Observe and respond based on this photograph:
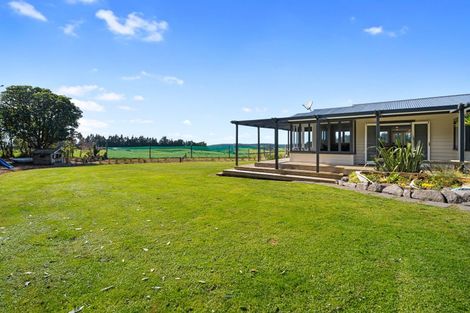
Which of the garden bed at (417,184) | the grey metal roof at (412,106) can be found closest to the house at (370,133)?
the grey metal roof at (412,106)

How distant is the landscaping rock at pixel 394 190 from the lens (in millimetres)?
6133

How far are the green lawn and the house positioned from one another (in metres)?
5.41

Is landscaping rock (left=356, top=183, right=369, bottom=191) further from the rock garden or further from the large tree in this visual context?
the large tree

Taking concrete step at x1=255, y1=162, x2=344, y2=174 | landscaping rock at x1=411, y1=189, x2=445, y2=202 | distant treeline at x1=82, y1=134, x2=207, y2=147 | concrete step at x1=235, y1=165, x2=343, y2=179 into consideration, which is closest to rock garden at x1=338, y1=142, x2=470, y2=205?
landscaping rock at x1=411, y1=189, x2=445, y2=202

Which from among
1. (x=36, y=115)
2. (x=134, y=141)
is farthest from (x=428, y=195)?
(x=134, y=141)

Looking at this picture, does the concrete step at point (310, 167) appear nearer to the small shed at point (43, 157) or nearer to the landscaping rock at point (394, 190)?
the landscaping rock at point (394, 190)

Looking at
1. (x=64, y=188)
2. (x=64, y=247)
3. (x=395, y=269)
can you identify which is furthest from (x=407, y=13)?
(x=64, y=188)

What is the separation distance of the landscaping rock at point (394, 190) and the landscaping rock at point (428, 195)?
300 millimetres

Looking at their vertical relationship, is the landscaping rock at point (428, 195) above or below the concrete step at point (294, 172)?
below

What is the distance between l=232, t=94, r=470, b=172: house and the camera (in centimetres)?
964

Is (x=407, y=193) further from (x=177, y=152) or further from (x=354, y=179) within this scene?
(x=177, y=152)

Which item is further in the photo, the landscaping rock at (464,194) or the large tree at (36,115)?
the large tree at (36,115)

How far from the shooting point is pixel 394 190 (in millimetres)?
6258

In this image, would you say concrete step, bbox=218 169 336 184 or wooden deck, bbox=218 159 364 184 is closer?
concrete step, bbox=218 169 336 184
